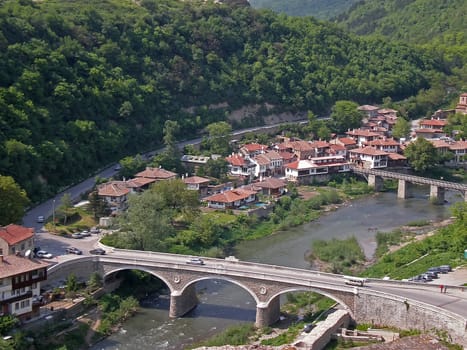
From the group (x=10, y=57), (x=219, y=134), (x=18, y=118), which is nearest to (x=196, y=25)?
(x=219, y=134)

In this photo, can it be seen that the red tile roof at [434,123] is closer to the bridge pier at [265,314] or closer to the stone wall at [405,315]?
the bridge pier at [265,314]

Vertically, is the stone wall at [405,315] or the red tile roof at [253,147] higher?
the red tile roof at [253,147]

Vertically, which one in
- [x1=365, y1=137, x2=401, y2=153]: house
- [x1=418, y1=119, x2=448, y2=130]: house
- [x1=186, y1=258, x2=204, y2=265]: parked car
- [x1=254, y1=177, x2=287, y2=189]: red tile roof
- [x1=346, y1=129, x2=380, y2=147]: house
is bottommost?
[x1=186, y1=258, x2=204, y2=265]: parked car

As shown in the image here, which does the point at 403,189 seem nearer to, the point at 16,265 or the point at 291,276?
the point at 291,276

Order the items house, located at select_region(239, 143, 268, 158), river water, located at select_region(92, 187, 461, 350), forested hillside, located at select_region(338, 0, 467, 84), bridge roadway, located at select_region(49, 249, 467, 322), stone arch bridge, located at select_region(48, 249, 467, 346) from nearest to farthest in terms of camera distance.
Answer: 1. stone arch bridge, located at select_region(48, 249, 467, 346)
2. bridge roadway, located at select_region(49, 249, 467, 322)
3. river water, located at select_region(92, 187, 461, 350)
4. house, located at select_region(239, 143, 268, 158)
5. forested hillside, located at select_region(338, 0, 467, 84)

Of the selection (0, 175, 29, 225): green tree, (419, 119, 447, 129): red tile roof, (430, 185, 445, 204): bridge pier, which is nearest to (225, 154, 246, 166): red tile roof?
(430, 185, 445, 204): bridge pier

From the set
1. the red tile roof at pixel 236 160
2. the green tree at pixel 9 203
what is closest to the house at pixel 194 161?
the red tile roof at pixel 236 160

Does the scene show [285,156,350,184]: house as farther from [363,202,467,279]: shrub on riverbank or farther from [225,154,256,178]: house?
[363,202,467,279]: shrub on riverbank
